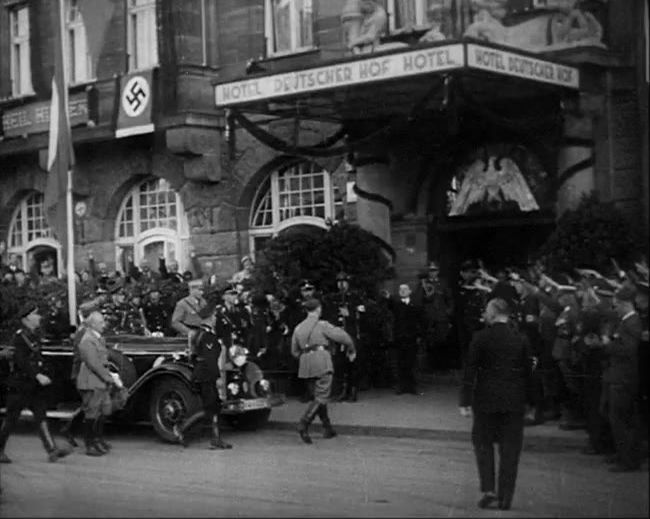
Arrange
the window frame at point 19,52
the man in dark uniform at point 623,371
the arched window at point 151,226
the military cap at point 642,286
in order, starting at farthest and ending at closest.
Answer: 1. the window frame at point 19,52
2. the arched window at point 151,226
3. the military cap at point 642,286
4. the man in dark uniform at point 623,371

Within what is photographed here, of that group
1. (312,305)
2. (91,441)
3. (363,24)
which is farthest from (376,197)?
(91,441)

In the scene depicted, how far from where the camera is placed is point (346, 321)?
62.0 ft

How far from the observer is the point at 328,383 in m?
15.7

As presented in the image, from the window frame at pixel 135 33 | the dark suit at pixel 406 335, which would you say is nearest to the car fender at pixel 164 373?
the dark suit at pixel 406 335

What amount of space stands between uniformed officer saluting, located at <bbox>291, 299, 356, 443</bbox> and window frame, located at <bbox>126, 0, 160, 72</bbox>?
34.1 feet

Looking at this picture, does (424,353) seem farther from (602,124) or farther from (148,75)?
(148,75)

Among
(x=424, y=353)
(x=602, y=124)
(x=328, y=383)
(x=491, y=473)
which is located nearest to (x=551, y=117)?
(x=602, y=124)

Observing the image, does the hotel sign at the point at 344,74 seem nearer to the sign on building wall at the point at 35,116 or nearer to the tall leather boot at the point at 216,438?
the tall leather boot at the point at 216,438

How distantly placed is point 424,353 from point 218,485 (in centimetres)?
878

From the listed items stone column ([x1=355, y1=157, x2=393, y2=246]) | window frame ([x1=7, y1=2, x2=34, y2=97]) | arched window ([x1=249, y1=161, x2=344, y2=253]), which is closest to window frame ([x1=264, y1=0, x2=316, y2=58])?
arched window ([x1=249, y1=161, x2=344, y2=253])

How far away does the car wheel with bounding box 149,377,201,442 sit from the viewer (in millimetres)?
15648

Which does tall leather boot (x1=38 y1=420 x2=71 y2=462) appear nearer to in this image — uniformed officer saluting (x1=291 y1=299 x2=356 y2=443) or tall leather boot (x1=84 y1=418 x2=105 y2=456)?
Answer: tall leather boot (x1=84 y1=418 x2=105 y2=456)

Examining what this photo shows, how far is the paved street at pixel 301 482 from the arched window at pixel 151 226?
9.66 m

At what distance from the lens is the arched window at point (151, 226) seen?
25375 mm
